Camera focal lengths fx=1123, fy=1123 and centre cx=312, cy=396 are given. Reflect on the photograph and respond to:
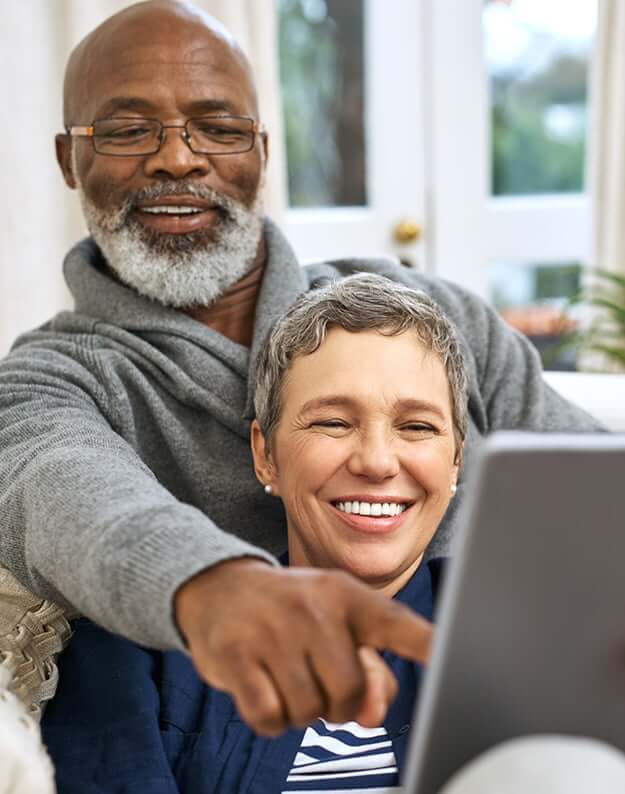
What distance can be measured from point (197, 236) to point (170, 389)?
260 millimetres

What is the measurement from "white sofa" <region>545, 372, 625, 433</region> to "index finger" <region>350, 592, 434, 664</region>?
3.75ft

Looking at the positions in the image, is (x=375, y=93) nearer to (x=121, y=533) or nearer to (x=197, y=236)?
(x=197, y=236)

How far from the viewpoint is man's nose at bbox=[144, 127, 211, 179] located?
1648mm

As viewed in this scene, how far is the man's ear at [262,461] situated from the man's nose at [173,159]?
1.44 feet

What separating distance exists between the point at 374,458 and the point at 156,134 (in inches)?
27.2

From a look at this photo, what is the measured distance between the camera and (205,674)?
74cm

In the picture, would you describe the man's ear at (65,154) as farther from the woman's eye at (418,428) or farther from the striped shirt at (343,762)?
the striped shirt at (343,762)

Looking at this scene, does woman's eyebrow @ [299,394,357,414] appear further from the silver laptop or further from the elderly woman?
the silver laptop

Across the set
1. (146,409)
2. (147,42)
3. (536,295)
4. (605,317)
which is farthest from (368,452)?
(536,295)

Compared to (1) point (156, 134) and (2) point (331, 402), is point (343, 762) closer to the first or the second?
(2) point (331, 402)

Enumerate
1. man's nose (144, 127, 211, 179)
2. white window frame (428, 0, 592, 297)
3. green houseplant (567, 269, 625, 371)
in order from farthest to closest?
white window frame (428, 0, 592, 297), green houseplant (567, 269, 625, 371), man's nose (144, 127, 211, 179)

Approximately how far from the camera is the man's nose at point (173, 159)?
1648 millimetres

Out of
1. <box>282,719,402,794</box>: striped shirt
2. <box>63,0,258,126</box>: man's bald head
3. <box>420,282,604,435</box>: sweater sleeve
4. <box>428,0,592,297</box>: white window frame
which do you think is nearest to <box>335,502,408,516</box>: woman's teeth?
<box>282,719,402,794</box>: striped shirt

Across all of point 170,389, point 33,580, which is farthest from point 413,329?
point 33,580
